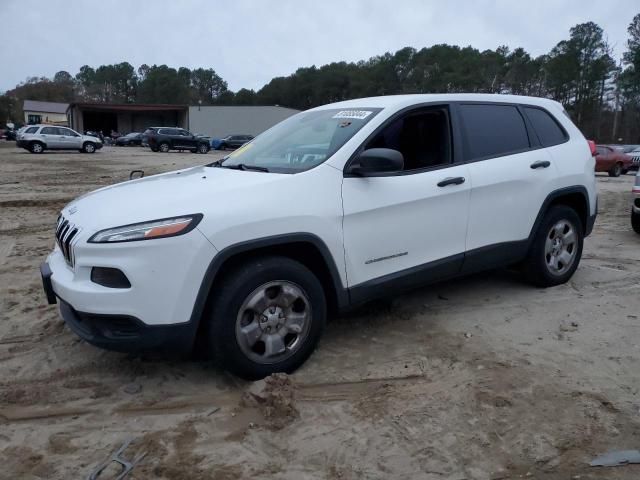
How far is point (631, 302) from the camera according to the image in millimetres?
4863

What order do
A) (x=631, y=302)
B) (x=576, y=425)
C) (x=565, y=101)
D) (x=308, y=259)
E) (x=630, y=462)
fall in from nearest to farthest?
(x=630, y=462) < (x=576, y=425) < (x=308, y=259) < (x=631, y=302) < (x=565, y=101)

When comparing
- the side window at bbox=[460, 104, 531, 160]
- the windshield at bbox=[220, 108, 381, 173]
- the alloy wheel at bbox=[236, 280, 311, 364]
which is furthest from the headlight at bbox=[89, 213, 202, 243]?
the side window at bbox=[460, 104, 531, 160]

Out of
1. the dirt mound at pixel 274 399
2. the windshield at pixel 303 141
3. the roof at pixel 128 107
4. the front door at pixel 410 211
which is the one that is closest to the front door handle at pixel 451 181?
the front door at pixel 410 211

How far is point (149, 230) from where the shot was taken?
3.00 meters

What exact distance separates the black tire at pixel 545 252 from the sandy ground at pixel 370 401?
1.02ft

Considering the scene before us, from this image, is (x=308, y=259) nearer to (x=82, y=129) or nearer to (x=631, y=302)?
(x=631, y=302)

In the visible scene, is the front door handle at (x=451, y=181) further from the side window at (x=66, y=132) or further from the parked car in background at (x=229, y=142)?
the parked car in background at (x=229, y=142)

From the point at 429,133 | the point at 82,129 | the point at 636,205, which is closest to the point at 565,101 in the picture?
the point at 82,129

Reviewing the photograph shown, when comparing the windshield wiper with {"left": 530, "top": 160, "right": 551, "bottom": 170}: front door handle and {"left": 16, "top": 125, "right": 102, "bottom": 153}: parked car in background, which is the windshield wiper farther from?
{"left": 16, "top": 125, "right": 102, "bottom": 153}: parked car in background

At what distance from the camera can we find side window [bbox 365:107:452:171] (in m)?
4.12

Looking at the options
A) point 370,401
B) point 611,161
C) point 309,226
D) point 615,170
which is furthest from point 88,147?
point 370,401

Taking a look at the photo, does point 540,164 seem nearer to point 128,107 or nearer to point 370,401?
point 370,401

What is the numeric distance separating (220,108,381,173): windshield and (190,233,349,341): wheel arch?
0.52 meters

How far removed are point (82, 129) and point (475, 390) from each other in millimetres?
65491
